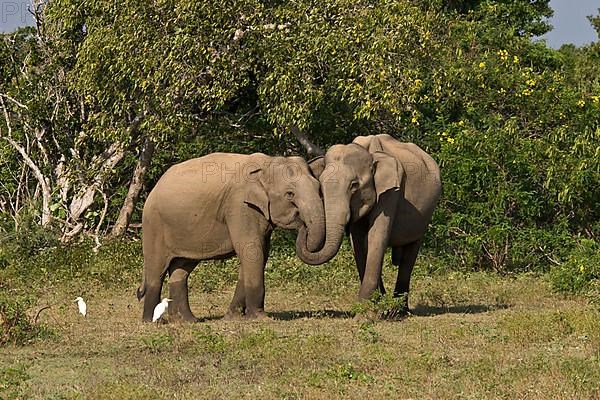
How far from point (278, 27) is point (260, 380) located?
10.5 meters

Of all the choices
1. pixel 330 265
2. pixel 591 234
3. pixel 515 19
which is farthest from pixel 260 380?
pixel 515 19

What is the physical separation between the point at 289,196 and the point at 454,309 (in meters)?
2.80

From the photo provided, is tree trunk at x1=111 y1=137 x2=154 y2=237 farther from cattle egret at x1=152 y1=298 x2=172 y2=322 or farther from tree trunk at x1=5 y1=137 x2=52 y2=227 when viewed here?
cattle egret at x1=152 y1=298 x2=172 y2=322

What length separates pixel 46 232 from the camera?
1970 centimetres

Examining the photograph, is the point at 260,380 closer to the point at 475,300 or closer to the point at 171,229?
the point at 171,229

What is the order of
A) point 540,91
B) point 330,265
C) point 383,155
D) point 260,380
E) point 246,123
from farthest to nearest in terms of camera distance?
point 246,123, point 540,91, point 330,265, point 383,155, point 260,380

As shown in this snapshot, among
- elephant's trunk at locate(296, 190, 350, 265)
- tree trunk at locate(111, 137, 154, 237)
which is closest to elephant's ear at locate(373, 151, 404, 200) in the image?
elephant's trunk at locate(296, 190, 350, 265)

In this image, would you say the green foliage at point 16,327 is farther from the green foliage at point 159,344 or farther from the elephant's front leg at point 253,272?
the elephant's front leg at point 253,272

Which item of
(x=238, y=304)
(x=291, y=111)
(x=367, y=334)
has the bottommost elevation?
(x=367, y=334)

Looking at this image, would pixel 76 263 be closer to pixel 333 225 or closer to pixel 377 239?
pixel 377 239

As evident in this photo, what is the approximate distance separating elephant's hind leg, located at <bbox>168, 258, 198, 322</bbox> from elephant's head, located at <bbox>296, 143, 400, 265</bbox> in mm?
1558

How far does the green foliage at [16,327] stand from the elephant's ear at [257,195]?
8.01 ft

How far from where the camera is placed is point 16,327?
11.6 meters

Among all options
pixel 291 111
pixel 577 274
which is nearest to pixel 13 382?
pixel 577 274
